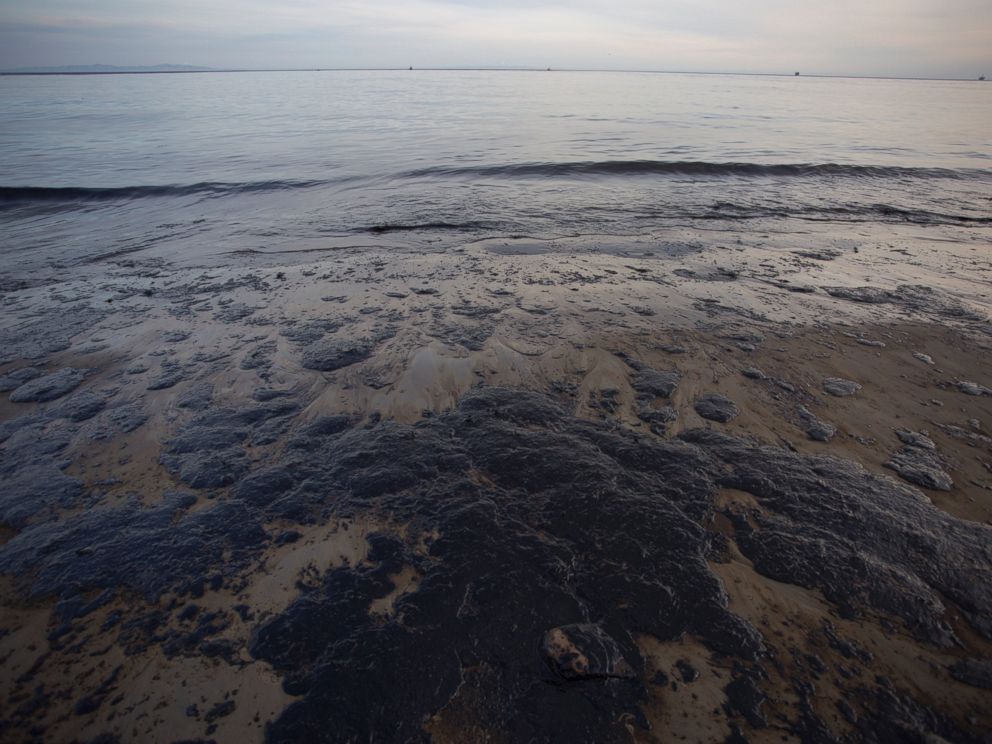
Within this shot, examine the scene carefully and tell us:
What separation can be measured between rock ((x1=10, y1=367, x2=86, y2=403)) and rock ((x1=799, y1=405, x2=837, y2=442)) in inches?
183

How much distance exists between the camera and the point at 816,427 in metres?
2.67

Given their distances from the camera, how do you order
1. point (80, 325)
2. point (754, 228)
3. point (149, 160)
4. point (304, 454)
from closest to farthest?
1. point (304, 454)
2. point (80, 325)
3. point (754, 228)
4. point (149, 160)

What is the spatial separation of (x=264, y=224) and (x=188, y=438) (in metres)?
6.14

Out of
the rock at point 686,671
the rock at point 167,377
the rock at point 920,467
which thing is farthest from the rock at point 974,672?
the rock at point 167,377

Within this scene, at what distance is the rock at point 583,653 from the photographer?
5.03 feet

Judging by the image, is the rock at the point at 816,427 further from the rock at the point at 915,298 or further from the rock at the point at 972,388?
the rock at the point at 915,298

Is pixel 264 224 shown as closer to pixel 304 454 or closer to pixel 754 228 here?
pixel 304 454

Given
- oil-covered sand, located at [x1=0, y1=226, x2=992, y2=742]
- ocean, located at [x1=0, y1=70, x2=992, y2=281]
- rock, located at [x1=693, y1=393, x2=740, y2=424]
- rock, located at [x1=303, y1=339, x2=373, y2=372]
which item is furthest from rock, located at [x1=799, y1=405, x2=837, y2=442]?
ocean, located at [x1=0, y1=70, x2=992, y2=281]

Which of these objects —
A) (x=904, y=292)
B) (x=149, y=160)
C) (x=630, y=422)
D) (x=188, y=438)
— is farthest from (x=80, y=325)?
(x=149, y=160)

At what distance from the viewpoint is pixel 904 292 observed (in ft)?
14.9

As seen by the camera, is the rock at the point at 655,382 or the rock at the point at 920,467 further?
the rock at the point at 655,382

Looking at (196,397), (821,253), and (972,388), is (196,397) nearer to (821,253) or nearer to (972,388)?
(972,388)

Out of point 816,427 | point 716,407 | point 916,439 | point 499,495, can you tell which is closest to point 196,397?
point 499,495

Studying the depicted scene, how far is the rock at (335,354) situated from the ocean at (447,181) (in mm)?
3011
